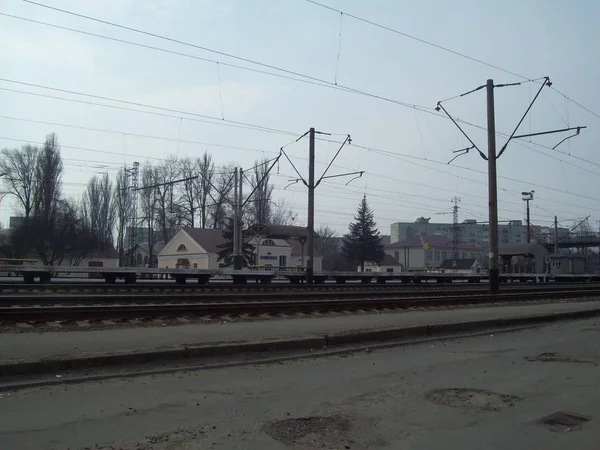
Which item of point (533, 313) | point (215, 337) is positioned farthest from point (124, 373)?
point (533, 313)

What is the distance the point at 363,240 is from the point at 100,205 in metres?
35.8

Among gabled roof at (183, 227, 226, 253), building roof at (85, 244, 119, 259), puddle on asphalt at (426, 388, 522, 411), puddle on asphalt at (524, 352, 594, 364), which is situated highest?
gabled roof at (183, 227, 226, 253)

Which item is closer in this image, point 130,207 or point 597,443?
point 597,443

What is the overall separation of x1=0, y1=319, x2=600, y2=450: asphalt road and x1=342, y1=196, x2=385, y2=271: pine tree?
65801 millimetres

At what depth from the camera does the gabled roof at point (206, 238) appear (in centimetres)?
6494

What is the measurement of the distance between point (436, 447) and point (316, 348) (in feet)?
17.9

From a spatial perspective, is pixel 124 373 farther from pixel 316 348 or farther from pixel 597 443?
pixel 597 443

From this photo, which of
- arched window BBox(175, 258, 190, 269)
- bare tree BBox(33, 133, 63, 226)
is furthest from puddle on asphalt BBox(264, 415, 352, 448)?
arched window BBox(175, 258, 190, 269)

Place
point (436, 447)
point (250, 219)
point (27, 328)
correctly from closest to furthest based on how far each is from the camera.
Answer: point (436, 447), point (27, 328), point (250, 219)

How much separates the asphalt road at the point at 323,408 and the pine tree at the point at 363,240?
65.8m

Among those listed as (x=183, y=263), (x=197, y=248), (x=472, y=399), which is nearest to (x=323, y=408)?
(x=472, y=399)

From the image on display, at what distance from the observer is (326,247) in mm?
106375

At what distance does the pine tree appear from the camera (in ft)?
245

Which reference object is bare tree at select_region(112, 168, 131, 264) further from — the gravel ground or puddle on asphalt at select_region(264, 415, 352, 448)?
puddle on asphalt at select_region(264, 415, 352, 448)
